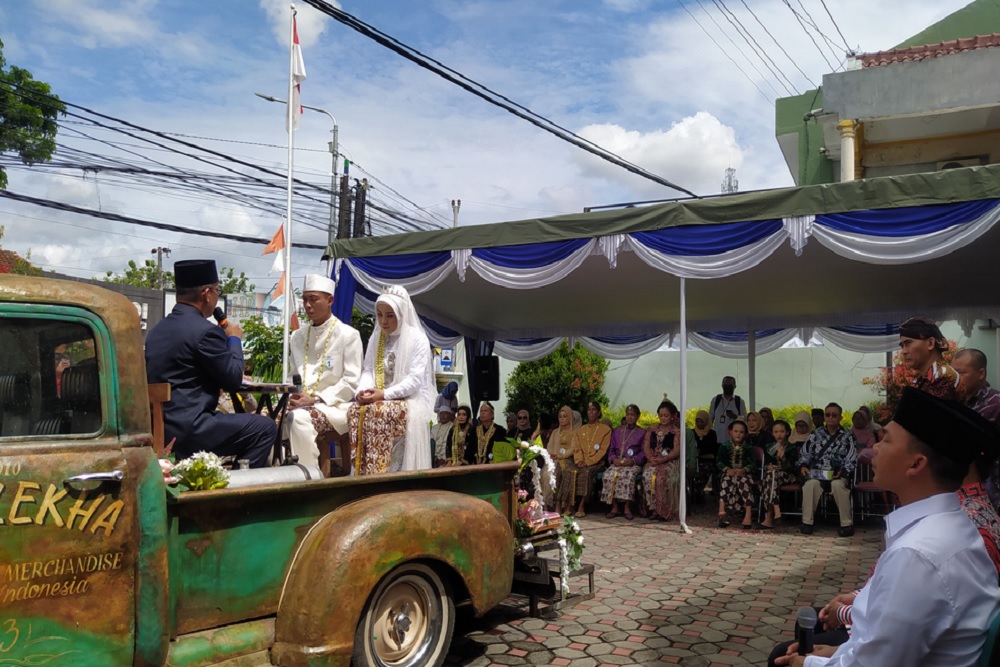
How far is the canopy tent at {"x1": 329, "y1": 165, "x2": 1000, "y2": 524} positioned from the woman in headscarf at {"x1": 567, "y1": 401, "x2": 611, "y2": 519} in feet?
6.47

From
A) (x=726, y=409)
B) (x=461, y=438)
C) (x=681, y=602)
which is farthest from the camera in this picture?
(x=726, y=409)

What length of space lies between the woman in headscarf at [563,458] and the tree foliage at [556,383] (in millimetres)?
8421

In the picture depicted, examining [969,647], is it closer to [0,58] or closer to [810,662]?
[810,662]

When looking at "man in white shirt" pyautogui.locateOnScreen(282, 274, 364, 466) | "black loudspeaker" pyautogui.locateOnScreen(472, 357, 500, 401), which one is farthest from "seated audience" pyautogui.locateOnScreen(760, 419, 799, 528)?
"black loudspeaker" pyautogui.locateOnScreen(472, 357, 500, 401)

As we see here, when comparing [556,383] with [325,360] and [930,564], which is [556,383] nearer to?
[325,360]

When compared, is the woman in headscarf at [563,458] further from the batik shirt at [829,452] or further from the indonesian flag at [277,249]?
the indonesian flag at [277,249]

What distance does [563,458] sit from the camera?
10.5 meters

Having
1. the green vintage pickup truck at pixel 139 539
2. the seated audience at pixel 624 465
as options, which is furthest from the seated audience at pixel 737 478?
the green vintage pickup truck at pixel 139 539

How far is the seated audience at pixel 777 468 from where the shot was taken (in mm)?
8961

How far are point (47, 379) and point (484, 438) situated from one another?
904cm

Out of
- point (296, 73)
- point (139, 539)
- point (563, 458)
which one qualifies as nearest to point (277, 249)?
point (296, 73)

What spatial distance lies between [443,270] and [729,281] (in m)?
3.90

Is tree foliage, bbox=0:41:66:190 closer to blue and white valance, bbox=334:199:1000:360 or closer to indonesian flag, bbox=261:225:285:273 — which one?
indonesian flag, bbox=261:225:285:273

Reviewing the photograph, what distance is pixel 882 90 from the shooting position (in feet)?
45.4
